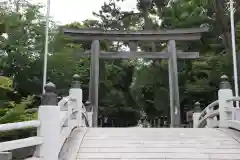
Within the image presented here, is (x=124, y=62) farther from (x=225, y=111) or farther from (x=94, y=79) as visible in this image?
(x=225, y=111)

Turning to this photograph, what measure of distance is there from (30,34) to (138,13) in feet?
28.3

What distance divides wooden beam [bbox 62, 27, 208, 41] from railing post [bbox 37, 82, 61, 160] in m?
9.43

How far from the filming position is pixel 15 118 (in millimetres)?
7512

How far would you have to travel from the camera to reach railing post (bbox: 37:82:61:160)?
16.0 ft

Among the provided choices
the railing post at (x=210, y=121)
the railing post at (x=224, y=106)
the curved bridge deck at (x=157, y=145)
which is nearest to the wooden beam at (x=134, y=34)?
the railing post at (x=210, y=121)

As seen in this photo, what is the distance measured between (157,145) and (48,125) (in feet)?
7.63

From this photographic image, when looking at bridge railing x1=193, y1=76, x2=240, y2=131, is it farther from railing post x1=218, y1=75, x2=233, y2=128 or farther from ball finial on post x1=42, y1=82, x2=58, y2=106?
ball finial on post x1=42, y1=82, x2=58, y2=106

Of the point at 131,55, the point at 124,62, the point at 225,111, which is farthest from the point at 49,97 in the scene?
the point at 124,62

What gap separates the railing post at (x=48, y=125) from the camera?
4871 millimetres

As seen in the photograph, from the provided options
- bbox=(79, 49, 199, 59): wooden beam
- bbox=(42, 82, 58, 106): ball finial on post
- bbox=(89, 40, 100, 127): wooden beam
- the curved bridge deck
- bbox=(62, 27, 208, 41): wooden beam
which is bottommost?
the curved bridge deck

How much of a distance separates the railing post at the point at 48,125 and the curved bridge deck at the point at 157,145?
0.83 m

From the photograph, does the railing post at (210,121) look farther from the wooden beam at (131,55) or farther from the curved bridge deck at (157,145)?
the wooden beam at (131,55)

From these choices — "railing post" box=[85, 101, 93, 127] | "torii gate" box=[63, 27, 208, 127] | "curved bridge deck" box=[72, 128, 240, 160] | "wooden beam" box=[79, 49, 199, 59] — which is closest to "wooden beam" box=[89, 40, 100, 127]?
"torii gate" box=[63, 27, 208, 127]

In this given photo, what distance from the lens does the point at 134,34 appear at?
569 inches
